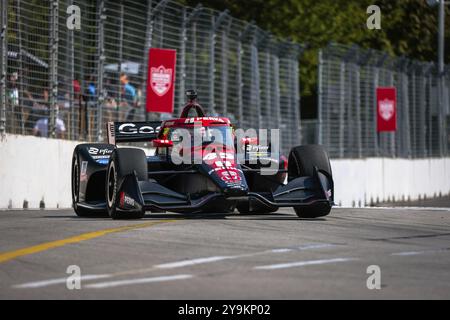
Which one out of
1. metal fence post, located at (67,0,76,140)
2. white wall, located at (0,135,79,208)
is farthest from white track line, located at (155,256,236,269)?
metal fence post, located at (67,0,76,140)

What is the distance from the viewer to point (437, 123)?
120 ft

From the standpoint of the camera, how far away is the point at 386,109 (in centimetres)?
3044

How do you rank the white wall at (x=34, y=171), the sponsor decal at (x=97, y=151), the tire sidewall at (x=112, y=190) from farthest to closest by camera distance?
the white wall at (x=34, y=171) → the sponsor decal at (x=97, y=151) → the tire sidewall at (x=112, y=190)

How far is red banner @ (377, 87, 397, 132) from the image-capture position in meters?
30.2

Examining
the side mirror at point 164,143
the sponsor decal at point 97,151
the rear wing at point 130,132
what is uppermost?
the rear wing at point 130,132

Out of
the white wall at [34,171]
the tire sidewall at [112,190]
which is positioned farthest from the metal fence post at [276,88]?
the tire sidewall at [112,190]

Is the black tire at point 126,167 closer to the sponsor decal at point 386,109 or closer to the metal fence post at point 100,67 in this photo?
the metal fence post at point 100,67

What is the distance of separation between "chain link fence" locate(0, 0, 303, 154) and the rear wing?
163cm

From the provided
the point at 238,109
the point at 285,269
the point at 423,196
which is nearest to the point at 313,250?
the point at 285,269

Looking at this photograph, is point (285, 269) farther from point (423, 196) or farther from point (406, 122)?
point (406, 122)

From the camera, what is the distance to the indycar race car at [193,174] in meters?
12.8

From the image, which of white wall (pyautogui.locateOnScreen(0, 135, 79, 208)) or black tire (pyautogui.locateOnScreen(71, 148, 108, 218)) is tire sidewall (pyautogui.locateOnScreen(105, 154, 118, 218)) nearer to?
black tire (pyautogui.locateOnScreen(71, 148, 108, 218))

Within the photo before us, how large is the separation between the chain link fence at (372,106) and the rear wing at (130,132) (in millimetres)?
12464

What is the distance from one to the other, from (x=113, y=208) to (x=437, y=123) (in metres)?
24.7
